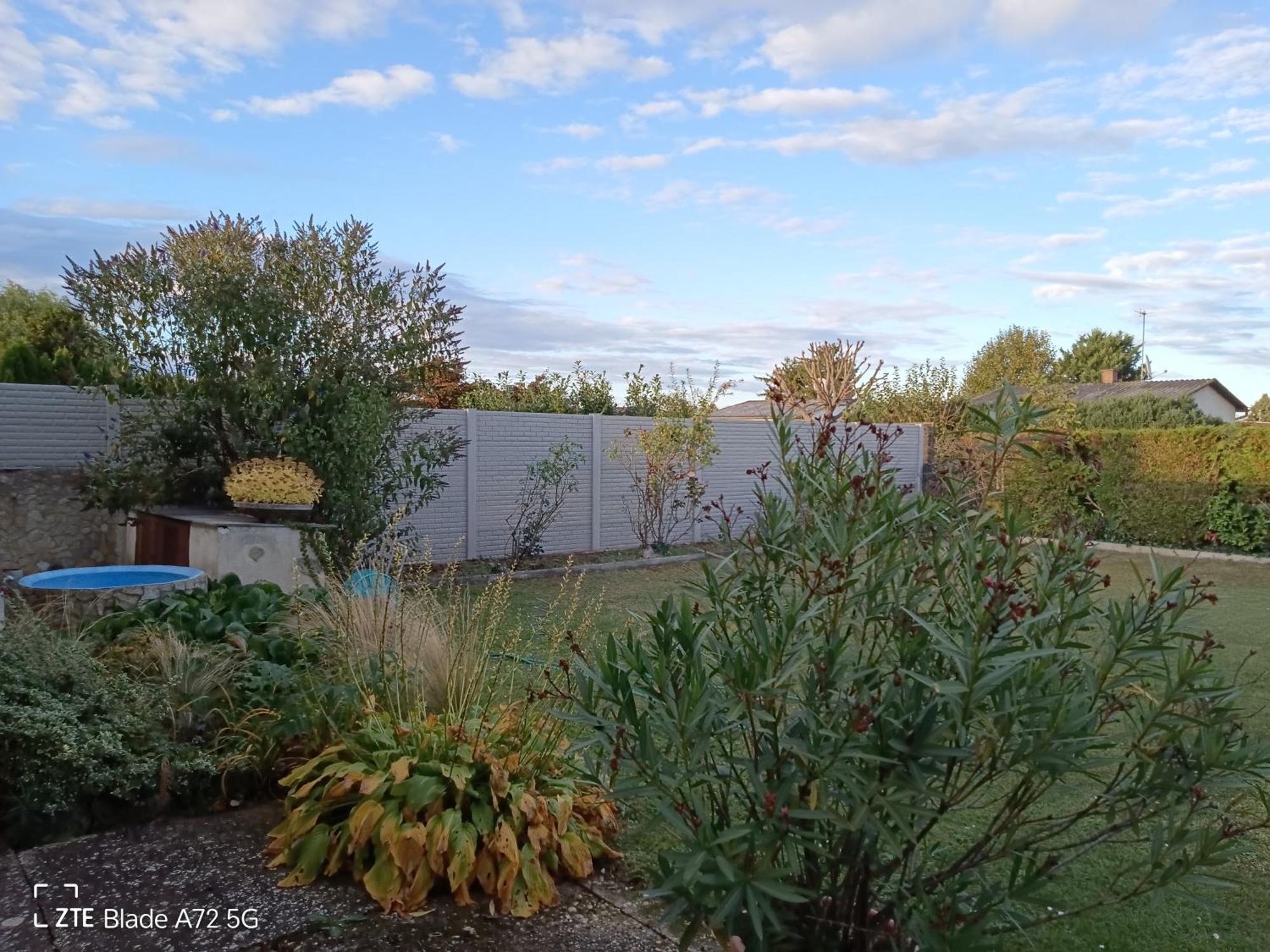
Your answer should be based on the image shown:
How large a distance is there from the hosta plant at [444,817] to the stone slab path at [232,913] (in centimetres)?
7

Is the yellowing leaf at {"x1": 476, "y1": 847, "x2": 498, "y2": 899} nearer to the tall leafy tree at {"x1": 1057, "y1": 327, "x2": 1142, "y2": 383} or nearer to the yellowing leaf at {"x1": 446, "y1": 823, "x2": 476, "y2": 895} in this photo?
the yellowing leaf at {"x1": 446, "y1": 823, "x2": 476, "y2": 895}

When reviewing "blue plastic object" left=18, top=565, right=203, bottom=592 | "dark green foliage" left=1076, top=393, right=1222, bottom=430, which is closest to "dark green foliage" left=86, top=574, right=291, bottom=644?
"blue plastic object" left=18, top=565, right=203, bottom=592

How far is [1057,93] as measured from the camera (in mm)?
8148

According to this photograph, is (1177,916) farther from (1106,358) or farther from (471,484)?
(1106,358)

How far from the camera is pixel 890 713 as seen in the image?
1880 millimetres

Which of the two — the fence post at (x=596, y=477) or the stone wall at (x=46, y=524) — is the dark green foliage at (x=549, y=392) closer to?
the fence post at (x=596, y=477)

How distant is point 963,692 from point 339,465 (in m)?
7.29

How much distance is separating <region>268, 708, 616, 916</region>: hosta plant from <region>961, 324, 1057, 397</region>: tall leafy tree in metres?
30.5

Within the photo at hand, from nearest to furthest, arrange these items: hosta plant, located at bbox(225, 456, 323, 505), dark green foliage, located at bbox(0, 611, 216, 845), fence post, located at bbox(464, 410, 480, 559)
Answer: dark green foliage, located at bbox(0, 611, 216, 845)
hosta plant, located at bbox(225, 456, 323, 505)
fence post, located at bbox(464, 410, 480, 559)

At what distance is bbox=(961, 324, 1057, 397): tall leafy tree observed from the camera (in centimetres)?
3331

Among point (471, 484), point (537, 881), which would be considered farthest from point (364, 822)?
point (471, 484)

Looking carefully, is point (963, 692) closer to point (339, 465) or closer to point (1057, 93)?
point (339, 465)

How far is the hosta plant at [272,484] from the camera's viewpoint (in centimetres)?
736

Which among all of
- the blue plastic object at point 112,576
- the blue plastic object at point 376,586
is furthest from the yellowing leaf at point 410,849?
the blue plastic object at point 112,576
